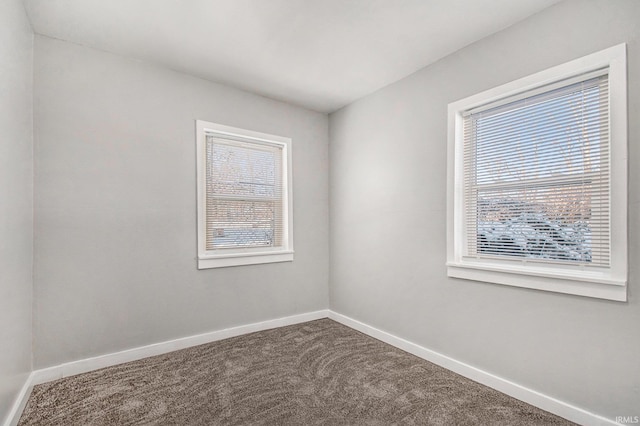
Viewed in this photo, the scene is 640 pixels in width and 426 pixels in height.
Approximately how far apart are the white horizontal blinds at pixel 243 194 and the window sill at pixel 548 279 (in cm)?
203

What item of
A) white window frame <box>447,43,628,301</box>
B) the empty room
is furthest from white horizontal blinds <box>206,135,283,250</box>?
white window frame <box>447,43,628,301</box>

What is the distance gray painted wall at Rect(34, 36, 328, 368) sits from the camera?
7.86 ft

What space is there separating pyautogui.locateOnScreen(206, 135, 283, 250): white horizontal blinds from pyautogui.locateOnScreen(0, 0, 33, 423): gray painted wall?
1.35 meters

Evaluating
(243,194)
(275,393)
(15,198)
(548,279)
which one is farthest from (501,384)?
(15,198)

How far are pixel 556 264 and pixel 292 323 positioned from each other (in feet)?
8.78

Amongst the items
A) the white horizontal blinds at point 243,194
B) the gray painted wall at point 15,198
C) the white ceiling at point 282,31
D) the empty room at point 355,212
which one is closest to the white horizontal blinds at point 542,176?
the empty room at point 355,212

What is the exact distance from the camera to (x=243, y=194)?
3.39 meters

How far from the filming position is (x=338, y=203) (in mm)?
3895

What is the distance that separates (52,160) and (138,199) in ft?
2.13

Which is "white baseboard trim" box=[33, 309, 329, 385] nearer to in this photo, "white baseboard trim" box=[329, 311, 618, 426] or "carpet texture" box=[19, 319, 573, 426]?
"carpet texture" box=[19, 319, 573, 426]

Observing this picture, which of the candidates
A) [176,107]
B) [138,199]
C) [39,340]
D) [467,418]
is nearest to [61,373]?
[39,340]

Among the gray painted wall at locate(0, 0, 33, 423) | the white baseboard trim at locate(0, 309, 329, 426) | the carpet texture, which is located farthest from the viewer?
the white baseboard trim at locate(0, 309, 329, 426)

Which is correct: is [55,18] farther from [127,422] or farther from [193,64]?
[127,422]

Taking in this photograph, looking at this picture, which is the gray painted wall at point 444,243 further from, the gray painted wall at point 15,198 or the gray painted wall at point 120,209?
the gray painted wall at point 15,198
